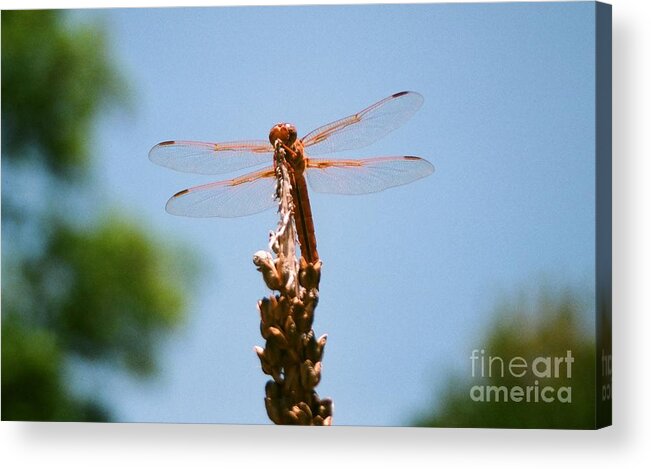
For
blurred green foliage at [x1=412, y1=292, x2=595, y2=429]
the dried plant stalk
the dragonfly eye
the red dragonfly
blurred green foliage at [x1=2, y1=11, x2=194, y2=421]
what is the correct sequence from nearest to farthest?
blurred green foliage at [x1=412, y1=292, x2=595, y2=429], the dried plant stalk, the red dragonfly, the dragonfly eye, blurred green foliage at [x1=2, y1=11, x2=194, y2=421]

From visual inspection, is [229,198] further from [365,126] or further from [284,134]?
[365,126]

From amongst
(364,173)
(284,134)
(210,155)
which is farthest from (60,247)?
(364,173)

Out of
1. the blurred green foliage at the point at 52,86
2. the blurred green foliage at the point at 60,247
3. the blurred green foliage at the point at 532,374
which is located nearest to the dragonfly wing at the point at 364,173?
the blurred green foliage at the point at 532,374

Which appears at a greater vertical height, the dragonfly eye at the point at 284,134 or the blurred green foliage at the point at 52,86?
the blurred green foliage at the point at 52,86

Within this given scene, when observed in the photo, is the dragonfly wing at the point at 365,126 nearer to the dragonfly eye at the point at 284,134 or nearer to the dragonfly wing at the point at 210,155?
the dragonfly eye at the point at 284,134

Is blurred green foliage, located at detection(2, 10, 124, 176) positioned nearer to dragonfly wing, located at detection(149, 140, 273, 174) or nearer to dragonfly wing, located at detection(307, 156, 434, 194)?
dragonfly wing, located at detection(149, 140, 273, 174)

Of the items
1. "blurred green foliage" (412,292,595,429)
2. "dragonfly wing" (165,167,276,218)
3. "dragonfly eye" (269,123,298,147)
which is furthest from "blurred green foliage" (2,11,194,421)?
"blurred green foliage" (412,292,595,429)
